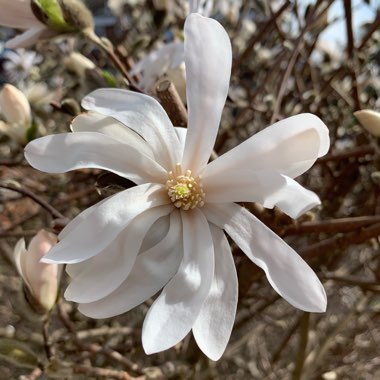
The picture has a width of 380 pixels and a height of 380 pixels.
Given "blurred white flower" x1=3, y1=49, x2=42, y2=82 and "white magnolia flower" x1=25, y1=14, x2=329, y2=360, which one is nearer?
"white magnolia flower" x1=25, y1=14, x2=329, y2=360

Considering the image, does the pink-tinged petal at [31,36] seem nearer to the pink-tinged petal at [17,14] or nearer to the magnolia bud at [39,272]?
the pink-tinged petal at [17,14]

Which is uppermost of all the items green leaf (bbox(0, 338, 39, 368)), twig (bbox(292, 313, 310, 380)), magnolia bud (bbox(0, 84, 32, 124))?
magnolia bud (bbox(0, 84, 32, 124))

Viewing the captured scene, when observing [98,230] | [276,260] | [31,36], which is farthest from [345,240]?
[31,36]

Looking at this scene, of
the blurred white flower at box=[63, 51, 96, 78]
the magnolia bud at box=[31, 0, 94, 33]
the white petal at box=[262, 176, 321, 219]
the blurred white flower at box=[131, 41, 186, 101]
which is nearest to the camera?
the white petal at box=[262, 176, 321, 219]

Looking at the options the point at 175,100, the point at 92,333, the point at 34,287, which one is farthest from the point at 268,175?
the point at 92,333

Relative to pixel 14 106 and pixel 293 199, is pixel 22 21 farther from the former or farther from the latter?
pixel 293 199

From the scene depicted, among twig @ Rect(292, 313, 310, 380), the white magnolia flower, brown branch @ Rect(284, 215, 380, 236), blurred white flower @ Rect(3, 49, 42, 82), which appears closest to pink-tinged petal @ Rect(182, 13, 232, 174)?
the white magnolia flower

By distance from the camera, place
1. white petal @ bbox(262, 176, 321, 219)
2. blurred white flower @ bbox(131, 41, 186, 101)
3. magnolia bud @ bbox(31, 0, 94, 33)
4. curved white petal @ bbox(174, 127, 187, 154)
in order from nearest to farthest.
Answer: white petal @ bbox(262, 176, 321, 219), curved white petal @ bbox(174, 127, 187, 154), magnolia bud @ bbox(31, 0, 94, 33), blurred white flower @ bbox(131, 41, 186, 101)

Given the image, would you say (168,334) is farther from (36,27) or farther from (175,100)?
(36,27)

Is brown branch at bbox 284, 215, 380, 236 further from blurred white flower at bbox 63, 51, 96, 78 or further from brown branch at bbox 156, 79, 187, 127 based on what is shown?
blurred white flower at bbox 63, 51, 96, 78

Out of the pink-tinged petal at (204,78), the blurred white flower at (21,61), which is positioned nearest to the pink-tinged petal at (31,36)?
the pink-tinged petal at (204,78)
